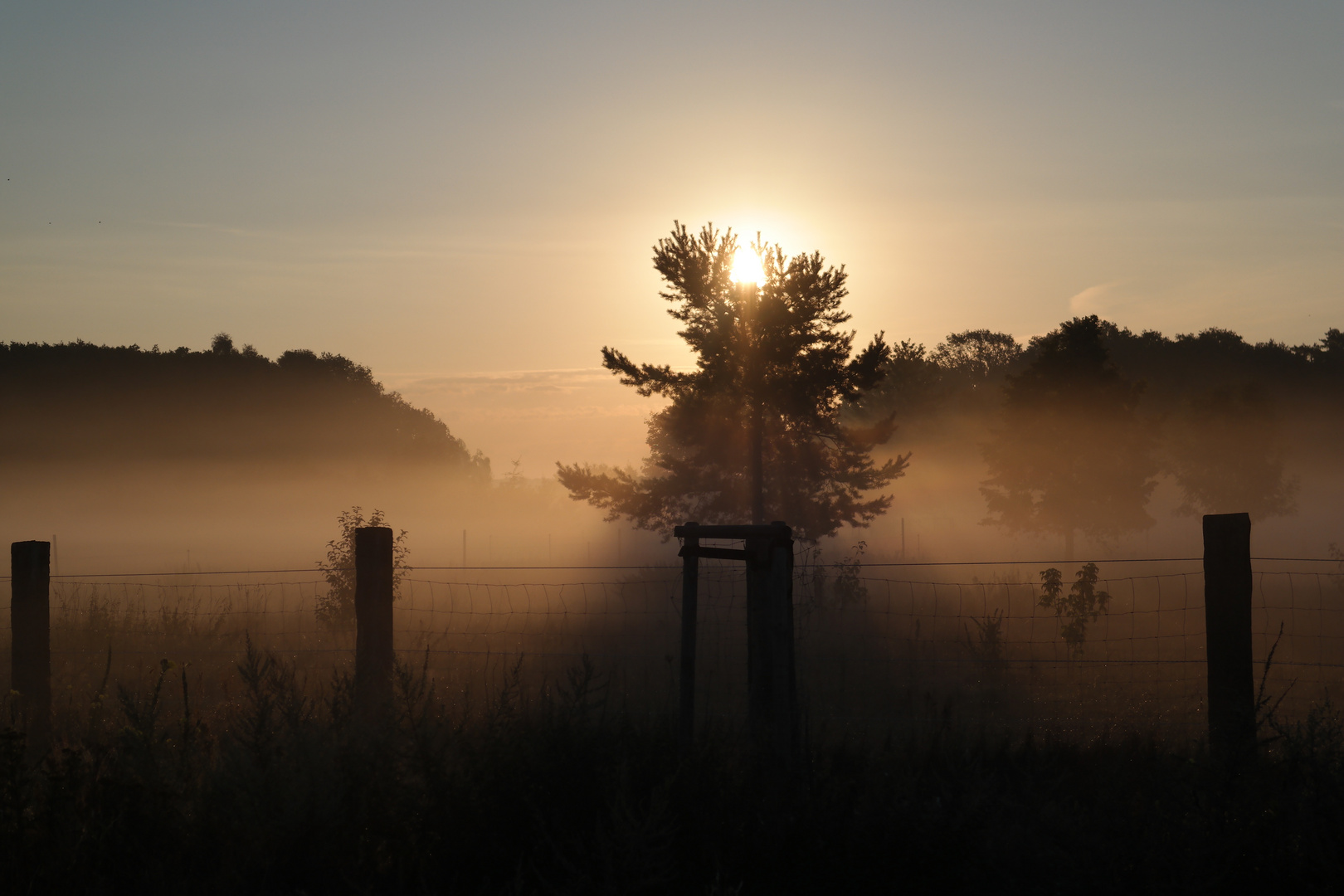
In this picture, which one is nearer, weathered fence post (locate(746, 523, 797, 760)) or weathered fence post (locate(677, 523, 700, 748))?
weathered fence post (locate(677, 523, 700, 748))

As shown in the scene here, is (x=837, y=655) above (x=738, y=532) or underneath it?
underneath

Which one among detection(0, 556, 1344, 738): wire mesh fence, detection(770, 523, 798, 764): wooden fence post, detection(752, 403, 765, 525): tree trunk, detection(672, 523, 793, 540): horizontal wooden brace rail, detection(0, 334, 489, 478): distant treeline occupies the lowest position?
detection(0, 556, 1344, 738): wire mesh fence

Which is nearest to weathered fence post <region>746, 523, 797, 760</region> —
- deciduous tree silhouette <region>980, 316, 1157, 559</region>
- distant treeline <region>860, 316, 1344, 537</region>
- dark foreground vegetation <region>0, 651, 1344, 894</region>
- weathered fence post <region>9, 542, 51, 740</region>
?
dark foreground vegetation <region>0, 651, 1344, 894</region>

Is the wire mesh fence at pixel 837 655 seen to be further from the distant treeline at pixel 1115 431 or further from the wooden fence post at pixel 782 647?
the distant treeline at pixel 1115 431

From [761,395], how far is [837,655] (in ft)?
33.1

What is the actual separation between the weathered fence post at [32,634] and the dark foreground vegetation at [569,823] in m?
2.86

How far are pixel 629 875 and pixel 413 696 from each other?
1.48 m

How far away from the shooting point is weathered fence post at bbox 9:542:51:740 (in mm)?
6801

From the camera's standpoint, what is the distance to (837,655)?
1266 cm

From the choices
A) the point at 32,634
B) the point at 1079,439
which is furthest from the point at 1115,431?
the point at 32,634

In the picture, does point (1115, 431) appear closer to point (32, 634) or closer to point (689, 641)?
point (689, 641)

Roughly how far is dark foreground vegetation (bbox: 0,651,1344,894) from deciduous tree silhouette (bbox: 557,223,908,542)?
17.6m

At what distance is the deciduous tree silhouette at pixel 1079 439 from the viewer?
83.5ft

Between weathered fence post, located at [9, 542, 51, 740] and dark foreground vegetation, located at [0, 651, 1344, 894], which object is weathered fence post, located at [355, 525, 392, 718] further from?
weathered fence post, located at [9, 542, 51, 740]
